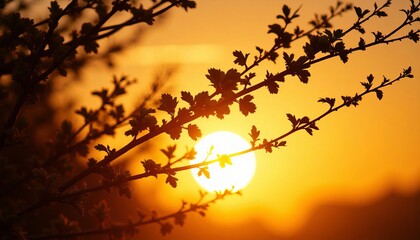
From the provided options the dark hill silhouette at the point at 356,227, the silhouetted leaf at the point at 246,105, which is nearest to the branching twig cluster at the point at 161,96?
the silhouetted leaf at the point at 246,105

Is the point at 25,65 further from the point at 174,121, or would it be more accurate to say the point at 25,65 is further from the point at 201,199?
the point at 201,199

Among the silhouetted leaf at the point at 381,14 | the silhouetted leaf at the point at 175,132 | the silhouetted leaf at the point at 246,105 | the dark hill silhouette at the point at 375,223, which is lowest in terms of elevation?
the silhouetted leaf at the point at 175,132

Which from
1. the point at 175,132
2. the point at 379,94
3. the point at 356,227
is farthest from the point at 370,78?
the point at 356,227

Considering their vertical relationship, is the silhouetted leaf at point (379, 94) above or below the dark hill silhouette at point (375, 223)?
below

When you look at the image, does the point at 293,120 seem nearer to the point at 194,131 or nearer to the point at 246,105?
the point at 246,105

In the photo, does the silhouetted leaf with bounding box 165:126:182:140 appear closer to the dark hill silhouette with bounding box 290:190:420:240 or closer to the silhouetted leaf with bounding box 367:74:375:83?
the silhouetted leaf with bounding box 367:74:375:83

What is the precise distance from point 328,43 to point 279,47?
0.45m

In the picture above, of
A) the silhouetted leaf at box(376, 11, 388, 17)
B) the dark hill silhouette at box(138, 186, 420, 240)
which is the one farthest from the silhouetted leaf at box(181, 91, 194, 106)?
the dark hill silhouette at box(138, 186, 420, 240)

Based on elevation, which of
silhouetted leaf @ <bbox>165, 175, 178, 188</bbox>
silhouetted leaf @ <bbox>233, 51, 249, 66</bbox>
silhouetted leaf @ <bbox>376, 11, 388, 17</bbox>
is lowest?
silhouetted leaf @ <bbox>165, 175, 178, 188</bbox>

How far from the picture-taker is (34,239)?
3541 mm

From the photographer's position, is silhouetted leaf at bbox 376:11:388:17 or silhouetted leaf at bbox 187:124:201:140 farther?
silhouetted leaf at bbox 376:11:388:17

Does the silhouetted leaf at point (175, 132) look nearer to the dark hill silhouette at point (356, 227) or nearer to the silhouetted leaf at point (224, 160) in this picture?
the silhouetted leaf at point (224, 160)

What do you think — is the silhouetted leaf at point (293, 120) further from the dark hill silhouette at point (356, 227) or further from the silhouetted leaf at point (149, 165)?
the dark hill silhouette at point (356, 227)

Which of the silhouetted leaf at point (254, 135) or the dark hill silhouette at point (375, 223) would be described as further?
the dark hill silhouette at point (375, 223)
